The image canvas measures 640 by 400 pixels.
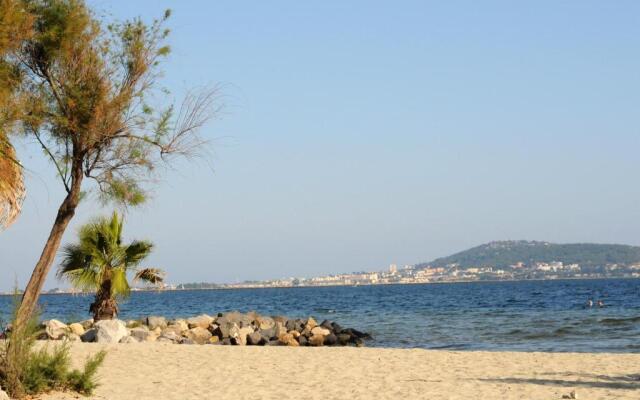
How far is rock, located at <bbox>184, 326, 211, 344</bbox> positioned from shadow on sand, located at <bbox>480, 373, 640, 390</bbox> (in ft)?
46.7

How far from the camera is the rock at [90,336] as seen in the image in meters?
23.3

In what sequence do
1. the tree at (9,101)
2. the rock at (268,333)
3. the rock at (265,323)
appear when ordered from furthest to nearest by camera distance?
the rock at (265,323), the rock at (268,333), the tree at (9,101)

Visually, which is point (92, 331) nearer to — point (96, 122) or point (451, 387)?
point (96, 122)

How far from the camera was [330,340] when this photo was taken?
1195 inches

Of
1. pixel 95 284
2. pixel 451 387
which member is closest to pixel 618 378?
pixel 451 387

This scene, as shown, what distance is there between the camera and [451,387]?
49.9 feet

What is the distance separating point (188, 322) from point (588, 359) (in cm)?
1537

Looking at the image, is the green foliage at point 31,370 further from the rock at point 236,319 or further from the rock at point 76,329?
the rock at point 236,319

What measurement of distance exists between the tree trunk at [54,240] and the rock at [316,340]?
1251 cm

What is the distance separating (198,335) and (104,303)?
153 inches

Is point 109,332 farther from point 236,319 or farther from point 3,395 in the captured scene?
point 3,395

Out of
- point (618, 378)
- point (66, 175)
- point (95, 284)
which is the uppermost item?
point (66, 175)

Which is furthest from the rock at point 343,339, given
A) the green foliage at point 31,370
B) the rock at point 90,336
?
the green foliage at point 31,370

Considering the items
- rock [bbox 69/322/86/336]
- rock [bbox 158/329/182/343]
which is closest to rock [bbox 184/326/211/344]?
rock [bbox 158/329/182/343]
